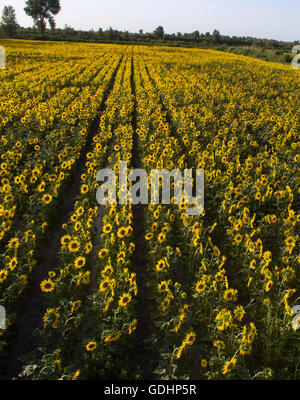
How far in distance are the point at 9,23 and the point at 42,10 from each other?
1196cm

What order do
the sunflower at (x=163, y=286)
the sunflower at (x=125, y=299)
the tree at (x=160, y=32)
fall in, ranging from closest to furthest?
the sunflower at (x=125, y=299) → the sunflower at (x=163, y=286) → the tree at (x=160, y=32)

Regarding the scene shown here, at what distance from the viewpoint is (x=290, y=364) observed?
11.0 ft

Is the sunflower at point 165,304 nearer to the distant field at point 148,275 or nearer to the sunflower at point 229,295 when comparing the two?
the distant field at point 148,275

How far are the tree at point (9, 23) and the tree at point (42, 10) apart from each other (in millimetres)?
4858

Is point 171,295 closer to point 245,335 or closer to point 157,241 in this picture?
point 245,335

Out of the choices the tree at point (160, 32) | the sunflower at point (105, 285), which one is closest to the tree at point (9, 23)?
the tree at point (160, 32)

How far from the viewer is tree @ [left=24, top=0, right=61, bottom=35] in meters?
66.9

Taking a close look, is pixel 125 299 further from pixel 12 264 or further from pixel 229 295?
pixel 12 264

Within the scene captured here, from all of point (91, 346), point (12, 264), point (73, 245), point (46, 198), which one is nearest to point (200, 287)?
point (91, 346)

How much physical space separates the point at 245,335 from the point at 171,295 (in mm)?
940

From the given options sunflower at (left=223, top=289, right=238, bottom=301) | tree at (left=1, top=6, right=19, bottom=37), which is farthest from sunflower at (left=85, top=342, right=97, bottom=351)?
tree at (left=1, top=6, right=19, bottom=37)

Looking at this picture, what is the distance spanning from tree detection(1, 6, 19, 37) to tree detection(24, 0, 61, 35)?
4858mm

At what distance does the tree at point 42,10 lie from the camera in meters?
66.9
